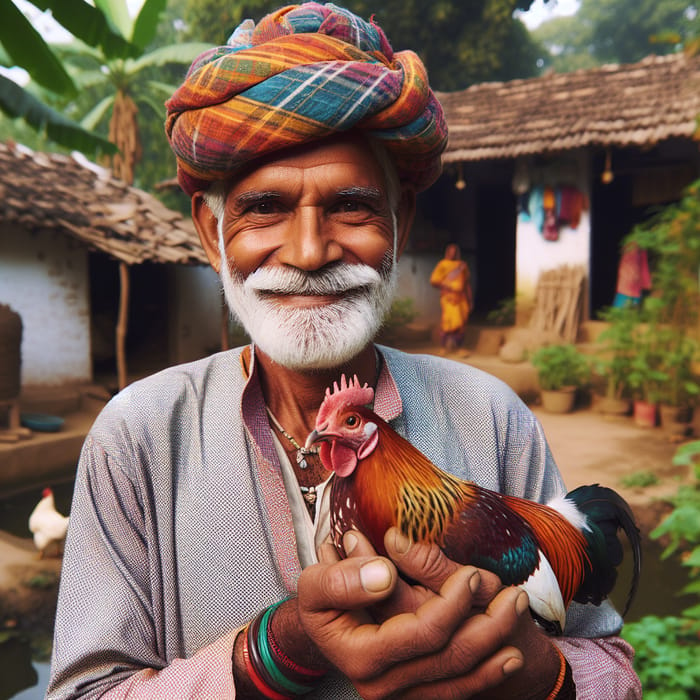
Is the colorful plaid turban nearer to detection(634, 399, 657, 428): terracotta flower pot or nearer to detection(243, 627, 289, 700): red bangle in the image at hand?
detection(243, 627, 289, 700): red bangle

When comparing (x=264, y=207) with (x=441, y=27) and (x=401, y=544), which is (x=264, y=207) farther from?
(x=441, y=27)

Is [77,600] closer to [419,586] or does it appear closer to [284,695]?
[284,695]

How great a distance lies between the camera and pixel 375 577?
115cm

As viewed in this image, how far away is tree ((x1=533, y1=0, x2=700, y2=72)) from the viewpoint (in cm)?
2834

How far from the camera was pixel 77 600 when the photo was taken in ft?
4.78

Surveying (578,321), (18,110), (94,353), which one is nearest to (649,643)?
(18,110)

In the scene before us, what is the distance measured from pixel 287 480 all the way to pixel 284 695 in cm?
50

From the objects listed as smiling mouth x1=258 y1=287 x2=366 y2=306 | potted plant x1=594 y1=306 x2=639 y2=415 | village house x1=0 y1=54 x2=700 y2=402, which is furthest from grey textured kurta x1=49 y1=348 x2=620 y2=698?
village house x1=0 y1=54 x2=700 y2=402

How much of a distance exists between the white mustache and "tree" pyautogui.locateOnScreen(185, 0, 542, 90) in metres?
19.0

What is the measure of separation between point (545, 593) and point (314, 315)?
33.2 inches

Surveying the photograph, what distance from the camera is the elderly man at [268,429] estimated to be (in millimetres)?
1386

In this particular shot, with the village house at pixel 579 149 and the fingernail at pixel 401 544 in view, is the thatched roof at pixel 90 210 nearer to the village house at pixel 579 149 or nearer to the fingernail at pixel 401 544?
the village house at pixel 579 149

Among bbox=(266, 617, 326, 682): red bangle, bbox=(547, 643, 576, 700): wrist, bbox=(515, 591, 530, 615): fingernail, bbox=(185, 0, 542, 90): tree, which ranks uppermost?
bbox=(185, 0, 542, 90): tree

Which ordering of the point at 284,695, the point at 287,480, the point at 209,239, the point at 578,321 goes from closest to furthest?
the point at 284,695 < the point at 287,480 < the point at 209,239 < the point at 578,321
